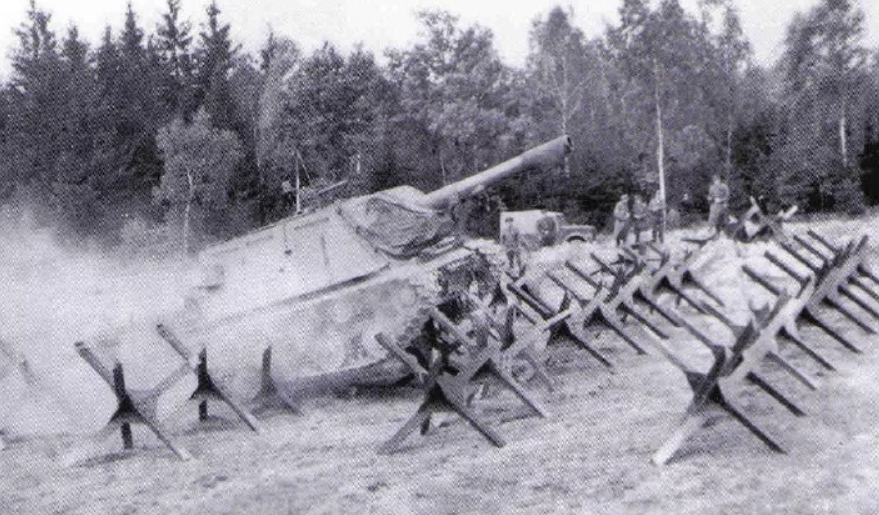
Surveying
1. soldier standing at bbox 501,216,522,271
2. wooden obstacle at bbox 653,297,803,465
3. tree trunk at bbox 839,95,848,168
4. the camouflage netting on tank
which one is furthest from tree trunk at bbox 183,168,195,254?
wooden obstacle at bbox 653,297,803,465

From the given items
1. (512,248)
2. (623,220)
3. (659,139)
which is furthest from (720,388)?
(659,139)

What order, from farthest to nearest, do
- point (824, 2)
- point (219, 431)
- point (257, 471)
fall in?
1. point (824, 2)
2. point (219, 431)
3. point (257, 471)

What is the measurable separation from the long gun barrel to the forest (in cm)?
2393

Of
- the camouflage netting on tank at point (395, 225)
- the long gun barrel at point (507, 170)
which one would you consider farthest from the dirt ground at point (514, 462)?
the long gun barrel at point (507, 170)

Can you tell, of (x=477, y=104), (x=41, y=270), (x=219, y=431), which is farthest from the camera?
(x=477, y=104)

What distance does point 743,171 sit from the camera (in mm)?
39188

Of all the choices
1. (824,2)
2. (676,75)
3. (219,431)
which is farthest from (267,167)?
(219,431)

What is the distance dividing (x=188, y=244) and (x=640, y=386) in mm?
28112

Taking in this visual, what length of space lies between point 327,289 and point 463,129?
101 feet

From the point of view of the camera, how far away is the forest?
37062mm

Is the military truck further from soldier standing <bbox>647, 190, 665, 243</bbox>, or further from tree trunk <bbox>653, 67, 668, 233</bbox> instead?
tree trunk <bbox>653, 67, 668, 233</bbox>

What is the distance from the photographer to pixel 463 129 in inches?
1612

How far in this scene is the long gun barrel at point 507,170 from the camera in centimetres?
1241

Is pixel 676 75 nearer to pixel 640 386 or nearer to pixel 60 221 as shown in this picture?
pixel 60 221
